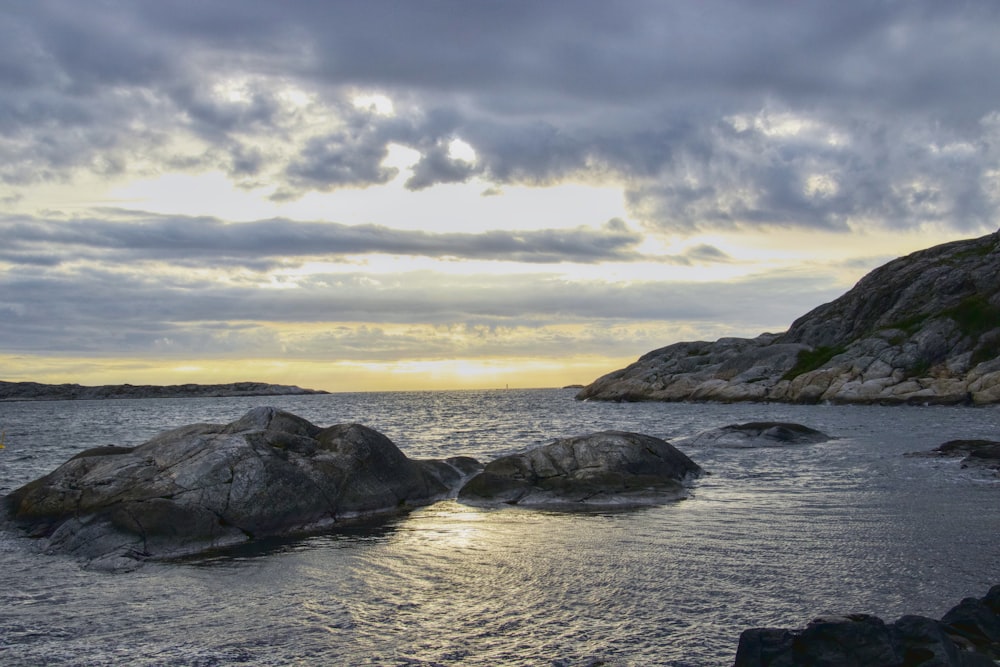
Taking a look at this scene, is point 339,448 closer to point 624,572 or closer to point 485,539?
point 485,539

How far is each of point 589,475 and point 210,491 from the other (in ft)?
38.9

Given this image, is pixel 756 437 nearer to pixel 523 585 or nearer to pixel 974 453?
pixel 974 453

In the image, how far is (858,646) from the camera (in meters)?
7.98

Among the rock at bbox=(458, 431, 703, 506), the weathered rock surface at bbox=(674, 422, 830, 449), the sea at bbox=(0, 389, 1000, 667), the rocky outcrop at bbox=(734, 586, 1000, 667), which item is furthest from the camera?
the weathered rock surface at bbox=(674, 422, 830, 449)

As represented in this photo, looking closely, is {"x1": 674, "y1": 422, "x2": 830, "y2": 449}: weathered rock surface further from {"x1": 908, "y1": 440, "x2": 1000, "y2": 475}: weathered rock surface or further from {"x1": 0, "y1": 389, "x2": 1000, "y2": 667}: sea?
Result: {"x1": 0, "y1": 389, "x2": 1000, "y2": 667}: sea

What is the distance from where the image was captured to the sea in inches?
397

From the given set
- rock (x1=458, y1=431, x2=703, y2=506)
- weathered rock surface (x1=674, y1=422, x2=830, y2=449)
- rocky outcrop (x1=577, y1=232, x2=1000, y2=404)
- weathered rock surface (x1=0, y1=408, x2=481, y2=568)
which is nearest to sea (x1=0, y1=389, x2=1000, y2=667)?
weathered rock surface (x1=0, y1=408, x2=481, y2=568)

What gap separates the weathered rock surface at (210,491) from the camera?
17.4 m

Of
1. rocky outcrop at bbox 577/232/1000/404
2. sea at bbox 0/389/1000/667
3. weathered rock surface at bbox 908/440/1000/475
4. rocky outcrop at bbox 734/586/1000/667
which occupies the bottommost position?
sea at bbox 0/389/1000/667

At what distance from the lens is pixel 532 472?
24.9 metres

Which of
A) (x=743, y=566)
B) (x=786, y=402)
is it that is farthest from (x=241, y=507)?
(x=786, y=402)

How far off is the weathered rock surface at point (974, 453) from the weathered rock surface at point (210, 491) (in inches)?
813

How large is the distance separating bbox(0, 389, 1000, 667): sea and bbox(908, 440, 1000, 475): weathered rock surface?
5669 mm

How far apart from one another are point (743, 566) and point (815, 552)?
6.88 feet
